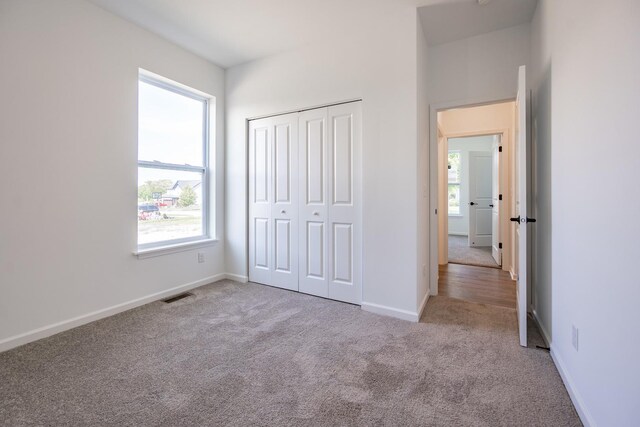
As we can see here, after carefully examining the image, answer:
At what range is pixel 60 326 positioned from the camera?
7.62 feet

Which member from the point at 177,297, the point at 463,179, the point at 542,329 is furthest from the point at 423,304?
the point at 463,179

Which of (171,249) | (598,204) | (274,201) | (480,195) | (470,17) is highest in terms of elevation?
(470,17)

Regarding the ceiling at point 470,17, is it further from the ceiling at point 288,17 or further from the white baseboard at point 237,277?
the white baseboard at point 237,277

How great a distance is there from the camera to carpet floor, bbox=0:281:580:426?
144 cm

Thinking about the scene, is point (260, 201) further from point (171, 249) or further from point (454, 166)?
point (454, 166)

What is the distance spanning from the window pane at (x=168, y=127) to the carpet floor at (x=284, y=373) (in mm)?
1668

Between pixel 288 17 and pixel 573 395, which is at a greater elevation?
pixel 288 17

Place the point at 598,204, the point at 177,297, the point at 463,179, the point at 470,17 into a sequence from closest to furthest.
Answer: the point at 598,204
the point at 470,17
the point at 177,297
the point at 463,179

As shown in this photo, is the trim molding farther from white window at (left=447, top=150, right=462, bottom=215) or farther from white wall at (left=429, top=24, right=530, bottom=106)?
white window at (left=447, top=150, right=462, bottom=215)

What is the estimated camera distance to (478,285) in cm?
359

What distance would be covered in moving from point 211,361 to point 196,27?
297cm

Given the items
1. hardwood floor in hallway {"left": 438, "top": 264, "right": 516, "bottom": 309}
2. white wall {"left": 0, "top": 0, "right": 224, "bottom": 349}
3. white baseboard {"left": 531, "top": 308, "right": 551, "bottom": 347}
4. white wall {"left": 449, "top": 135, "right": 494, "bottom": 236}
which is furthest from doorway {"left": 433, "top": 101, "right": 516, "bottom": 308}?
white wall {"left": 0, "top": 0, "right": 224, "bottom": 349}

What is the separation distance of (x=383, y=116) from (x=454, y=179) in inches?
249

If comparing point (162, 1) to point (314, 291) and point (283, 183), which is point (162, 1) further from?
point (314, 291)
